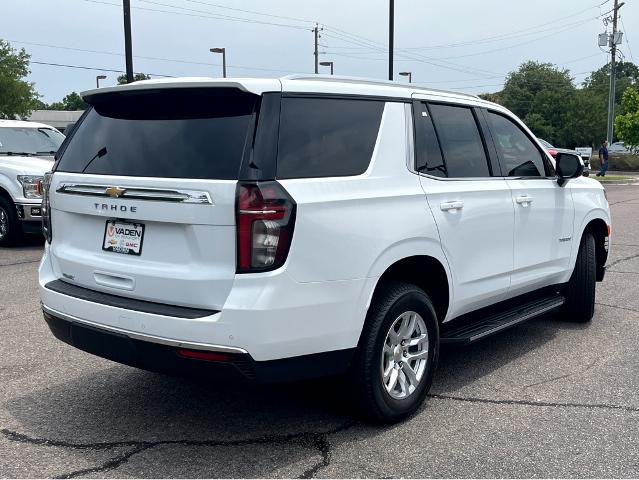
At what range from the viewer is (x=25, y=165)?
10875 mm

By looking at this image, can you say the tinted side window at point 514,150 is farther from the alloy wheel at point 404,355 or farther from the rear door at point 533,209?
the alloy wheel at point 404,355

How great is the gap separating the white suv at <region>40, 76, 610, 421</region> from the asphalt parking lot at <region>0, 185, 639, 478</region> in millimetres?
359

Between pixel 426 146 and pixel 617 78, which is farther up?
pixel 617 78

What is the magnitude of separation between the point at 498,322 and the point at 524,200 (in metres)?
0.95

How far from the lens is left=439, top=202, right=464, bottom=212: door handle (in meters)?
4.40

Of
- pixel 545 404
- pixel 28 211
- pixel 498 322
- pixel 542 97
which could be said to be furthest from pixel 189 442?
pixel 542 97

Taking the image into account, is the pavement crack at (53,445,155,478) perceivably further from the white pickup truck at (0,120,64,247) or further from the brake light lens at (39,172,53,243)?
the white pickup truck at (0,120,64,247)

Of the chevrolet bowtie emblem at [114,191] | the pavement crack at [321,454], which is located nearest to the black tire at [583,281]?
the pavement crack at [321,454]

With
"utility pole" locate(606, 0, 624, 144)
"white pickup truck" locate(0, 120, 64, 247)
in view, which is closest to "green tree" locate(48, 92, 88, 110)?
"utility pole" locate(606, 0, 624, 144)

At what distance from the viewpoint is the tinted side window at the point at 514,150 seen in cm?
531

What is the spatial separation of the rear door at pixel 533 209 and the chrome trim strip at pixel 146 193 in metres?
2.63

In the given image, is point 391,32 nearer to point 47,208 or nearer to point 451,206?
point 451,206

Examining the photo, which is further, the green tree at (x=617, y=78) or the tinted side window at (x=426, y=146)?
the green tree at (x=617, y=78)

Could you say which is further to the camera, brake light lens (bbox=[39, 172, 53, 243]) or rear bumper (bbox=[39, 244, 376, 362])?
brake light lens (bbox=[39, 172, 53, 243])
